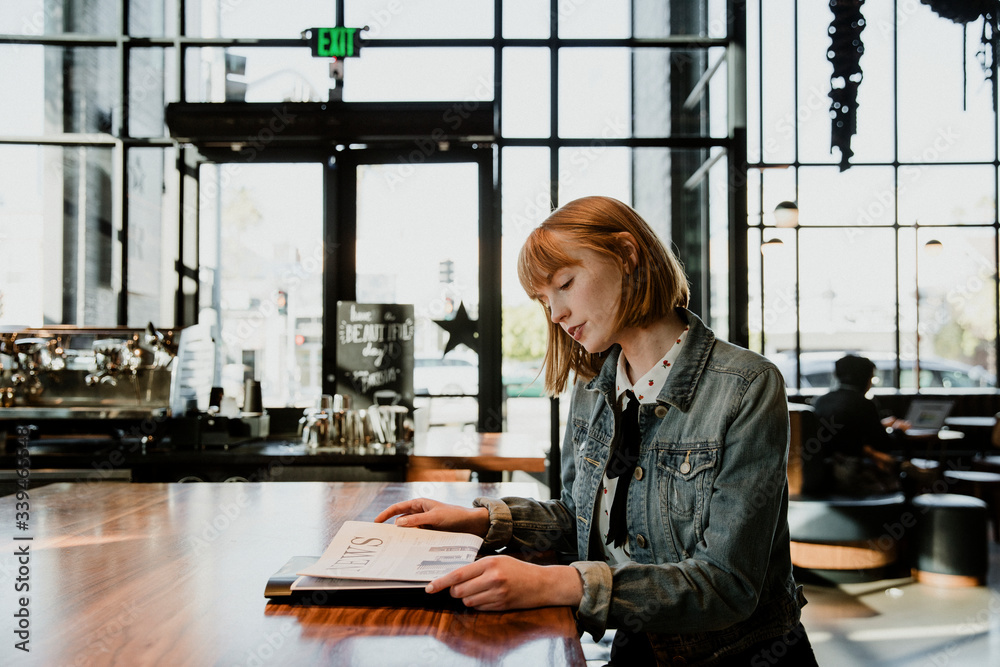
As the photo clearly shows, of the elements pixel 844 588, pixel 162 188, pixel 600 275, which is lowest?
pixel 844 588

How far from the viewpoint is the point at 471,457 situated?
2.80m

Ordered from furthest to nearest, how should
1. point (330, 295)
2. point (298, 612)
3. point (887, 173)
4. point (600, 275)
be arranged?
1. point (887, 173)
2. point (330, 295)
3. point (600, 275)
4. point (298, 612)

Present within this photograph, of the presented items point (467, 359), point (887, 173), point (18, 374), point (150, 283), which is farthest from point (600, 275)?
point (887, 173)

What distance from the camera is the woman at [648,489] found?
95cm

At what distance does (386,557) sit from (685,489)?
517mm

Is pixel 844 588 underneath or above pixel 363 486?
underneath

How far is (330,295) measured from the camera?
412cm

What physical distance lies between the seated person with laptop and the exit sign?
3.64 meters

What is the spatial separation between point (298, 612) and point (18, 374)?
322 cm

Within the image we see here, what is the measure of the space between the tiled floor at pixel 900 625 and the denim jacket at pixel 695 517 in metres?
1.57

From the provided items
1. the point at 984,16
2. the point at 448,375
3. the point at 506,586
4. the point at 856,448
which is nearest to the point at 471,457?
the point at 448,375

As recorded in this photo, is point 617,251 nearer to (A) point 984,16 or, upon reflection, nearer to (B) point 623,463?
(B) point 623,463

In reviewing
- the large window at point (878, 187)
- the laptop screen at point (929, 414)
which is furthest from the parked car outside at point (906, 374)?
the laptop screen at point (929, 414)

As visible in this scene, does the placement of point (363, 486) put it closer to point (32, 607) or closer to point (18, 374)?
point (32, 607)
